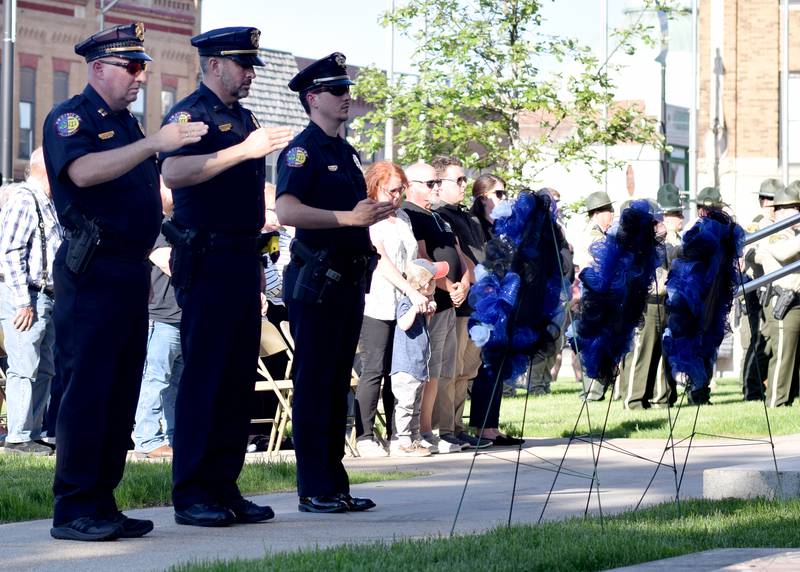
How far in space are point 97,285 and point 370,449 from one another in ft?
17.3

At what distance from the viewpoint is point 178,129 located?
6.86 meters

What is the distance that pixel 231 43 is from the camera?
25.5ft

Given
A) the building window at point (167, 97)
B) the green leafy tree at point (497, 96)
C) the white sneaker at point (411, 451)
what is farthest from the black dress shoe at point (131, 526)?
the building window at point (167, 97)

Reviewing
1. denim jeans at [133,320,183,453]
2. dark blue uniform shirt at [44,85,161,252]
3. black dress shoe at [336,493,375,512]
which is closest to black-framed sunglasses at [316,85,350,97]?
dark blue uniform shirt at [44,85,161,252]

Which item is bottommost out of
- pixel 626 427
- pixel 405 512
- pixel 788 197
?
pixel 405 512

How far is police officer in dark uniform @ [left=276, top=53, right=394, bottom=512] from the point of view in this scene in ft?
26.9

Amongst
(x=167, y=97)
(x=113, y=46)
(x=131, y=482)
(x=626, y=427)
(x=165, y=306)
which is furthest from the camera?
(x=167, y=97)

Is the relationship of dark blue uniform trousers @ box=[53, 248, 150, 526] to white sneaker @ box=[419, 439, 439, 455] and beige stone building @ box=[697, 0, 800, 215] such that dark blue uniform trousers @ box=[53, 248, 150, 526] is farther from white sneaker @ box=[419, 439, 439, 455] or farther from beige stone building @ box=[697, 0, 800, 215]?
beige stone building @ box=[697, 0, 800, 215]

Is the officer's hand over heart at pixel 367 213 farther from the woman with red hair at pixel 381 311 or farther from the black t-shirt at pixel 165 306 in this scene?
the black t-shirt at pixel 165 306

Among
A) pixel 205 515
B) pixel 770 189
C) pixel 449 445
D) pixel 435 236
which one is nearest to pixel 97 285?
pixel 205 515

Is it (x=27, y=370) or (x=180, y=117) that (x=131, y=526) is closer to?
(x=180, y=117)

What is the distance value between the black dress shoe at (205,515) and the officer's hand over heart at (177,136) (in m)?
1.81

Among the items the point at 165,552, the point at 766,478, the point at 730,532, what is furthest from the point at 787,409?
the point at 165,552

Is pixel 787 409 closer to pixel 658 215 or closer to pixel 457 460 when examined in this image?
pixel 457 460
